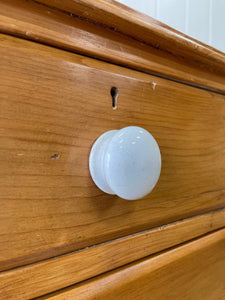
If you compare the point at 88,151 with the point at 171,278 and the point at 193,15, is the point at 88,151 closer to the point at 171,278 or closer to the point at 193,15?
the point at 171,278

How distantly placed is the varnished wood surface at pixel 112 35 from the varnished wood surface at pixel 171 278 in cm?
19

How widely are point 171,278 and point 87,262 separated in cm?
10

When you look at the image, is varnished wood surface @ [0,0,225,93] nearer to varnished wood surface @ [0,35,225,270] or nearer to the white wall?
varnished wood surface @ [0,35,225,270]

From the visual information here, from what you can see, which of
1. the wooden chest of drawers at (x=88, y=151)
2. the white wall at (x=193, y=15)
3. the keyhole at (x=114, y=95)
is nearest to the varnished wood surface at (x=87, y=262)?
the wooden chest of drawers at (x=88, y=151)

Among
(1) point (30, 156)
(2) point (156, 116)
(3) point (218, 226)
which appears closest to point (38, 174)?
(1) point (30, 156)

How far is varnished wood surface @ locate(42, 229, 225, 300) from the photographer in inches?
8.2

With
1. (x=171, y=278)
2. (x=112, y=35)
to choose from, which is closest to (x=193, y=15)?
(x=112, y=35)

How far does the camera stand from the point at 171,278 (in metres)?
0.26

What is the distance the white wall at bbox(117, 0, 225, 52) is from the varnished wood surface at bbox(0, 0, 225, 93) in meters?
0.29

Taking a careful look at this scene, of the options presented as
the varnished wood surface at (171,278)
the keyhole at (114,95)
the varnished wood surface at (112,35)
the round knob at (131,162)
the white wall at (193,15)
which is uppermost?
the white wall at (193,15)

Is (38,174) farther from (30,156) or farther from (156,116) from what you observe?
(156,116)

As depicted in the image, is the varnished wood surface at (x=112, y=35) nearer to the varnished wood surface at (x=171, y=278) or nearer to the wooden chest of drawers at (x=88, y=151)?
the wooden chest of drawers at (x=88, y=151)

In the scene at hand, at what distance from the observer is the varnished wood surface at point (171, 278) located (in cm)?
21

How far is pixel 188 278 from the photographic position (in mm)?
273
